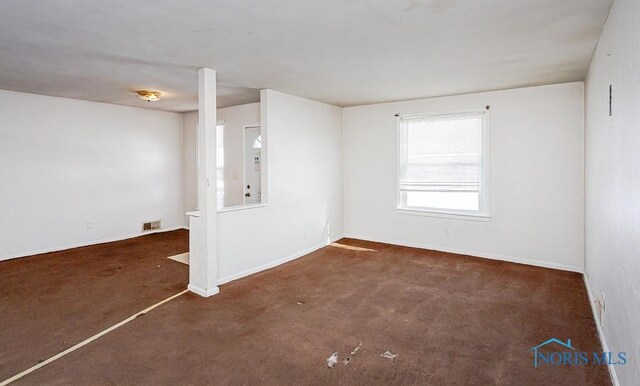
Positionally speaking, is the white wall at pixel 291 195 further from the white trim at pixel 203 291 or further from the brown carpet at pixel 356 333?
the brown carpet at pixel 356 333

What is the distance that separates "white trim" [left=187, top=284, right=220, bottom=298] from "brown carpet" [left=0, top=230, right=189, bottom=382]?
0.17 metres

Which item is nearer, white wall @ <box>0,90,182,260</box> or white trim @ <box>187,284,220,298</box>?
white trim @ <box>187,284,220,298</box>

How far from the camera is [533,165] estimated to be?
4758mm

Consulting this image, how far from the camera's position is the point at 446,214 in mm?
5496

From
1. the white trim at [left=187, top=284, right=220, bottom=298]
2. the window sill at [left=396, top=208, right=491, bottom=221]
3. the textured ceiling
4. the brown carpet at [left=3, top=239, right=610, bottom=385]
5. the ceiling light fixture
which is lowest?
the brown carpet at [left=3, top=239, right=610, bottom=385]

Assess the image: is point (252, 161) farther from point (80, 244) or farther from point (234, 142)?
point (80, 244)

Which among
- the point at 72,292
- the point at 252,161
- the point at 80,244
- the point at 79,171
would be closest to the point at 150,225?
the point at 80,244

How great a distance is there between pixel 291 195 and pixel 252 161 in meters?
1.37

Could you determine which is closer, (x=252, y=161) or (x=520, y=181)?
(x=520, y=181)

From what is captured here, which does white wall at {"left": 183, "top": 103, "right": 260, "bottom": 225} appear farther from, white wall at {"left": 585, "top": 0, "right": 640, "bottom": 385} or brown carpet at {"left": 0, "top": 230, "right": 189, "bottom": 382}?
white wall at {"left": 585, "top": 0, "right": 640, "bottom": 385}

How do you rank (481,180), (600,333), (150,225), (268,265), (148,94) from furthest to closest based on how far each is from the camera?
(150,225)
(481,180)
(148,94)
(268,265)
(600,333)

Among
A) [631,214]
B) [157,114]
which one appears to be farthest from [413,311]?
[157,114]

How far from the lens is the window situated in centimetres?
522

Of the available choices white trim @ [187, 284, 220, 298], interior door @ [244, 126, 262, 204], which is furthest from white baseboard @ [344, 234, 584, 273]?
white trim @ [187, 284, 220, 298]
